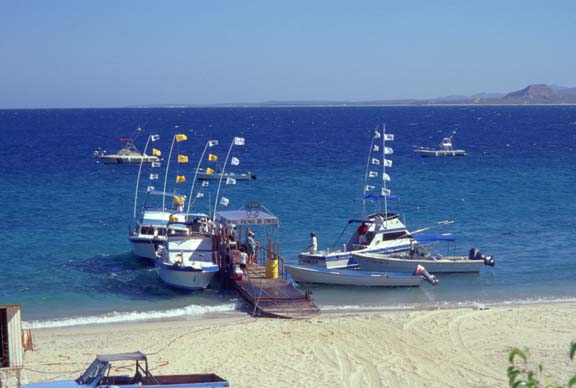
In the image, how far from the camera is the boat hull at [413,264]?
32.6 m

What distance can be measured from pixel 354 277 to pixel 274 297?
16.4 ft

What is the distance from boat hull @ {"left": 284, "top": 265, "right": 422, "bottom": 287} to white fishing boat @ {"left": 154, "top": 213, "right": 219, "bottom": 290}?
3101mm

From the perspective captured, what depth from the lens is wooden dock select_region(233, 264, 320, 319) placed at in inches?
1015

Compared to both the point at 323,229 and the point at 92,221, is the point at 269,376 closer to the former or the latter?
the point at 323,229

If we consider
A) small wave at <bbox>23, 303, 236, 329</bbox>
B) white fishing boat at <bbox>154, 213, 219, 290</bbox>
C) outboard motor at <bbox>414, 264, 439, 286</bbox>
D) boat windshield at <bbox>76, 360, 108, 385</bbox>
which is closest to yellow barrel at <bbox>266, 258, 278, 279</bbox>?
white fishing boat at <bbox>154, 213, 219, 290</bbox>

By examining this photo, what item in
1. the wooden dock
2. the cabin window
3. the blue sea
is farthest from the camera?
the blue sea

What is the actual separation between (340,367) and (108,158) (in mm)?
59745

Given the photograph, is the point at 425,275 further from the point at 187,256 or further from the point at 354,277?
the point at 187,256

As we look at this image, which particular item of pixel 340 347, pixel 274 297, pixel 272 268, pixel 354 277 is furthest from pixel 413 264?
pixel 340 347

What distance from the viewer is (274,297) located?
88.7ft

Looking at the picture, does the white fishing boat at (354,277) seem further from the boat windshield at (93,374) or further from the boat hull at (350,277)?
the boat windshield at (93,374)

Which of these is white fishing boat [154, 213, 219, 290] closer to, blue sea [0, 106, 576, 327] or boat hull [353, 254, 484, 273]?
blue sea [0, 106, 576, 327]

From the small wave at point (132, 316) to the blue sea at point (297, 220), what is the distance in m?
0.06

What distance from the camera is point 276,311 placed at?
2584cm
